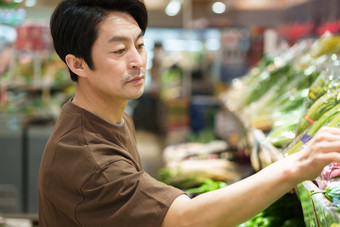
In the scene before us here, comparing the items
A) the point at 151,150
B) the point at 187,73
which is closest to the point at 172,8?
the point at 187,73

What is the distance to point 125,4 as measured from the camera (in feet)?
5.57

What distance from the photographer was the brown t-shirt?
1.40 metres

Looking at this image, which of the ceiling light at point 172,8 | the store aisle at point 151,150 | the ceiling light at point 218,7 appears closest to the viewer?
the ceiling light at point 218,7

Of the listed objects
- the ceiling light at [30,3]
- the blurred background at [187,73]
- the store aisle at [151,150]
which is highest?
the ceiling light at [30,3]

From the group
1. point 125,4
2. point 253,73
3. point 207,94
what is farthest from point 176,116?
point 125,4

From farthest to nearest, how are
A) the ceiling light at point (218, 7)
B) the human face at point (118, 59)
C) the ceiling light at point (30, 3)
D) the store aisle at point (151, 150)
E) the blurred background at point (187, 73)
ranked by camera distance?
the store aisle at point (151, 150)
the ceiling light at point (218, 7)
the ceiling light at point (30, 3)
the blurred background at point (187, 73)
the human face at point (118, 59)

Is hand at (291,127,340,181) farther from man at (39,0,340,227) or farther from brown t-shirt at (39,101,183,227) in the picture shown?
brown t-shirt at (39,101,183,227)

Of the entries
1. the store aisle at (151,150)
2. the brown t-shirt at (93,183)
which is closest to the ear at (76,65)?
the brown t-shirt at (93,183)

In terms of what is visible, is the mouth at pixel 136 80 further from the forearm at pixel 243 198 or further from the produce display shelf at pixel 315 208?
the produce display shelf at pixel 315 208

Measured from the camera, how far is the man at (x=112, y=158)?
4.27 ft

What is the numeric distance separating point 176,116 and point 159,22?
6.47ft

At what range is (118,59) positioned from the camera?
5.24ft

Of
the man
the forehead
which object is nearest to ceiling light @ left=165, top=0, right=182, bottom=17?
the man

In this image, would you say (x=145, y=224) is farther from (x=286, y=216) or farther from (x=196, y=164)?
(x=196, y=164)
